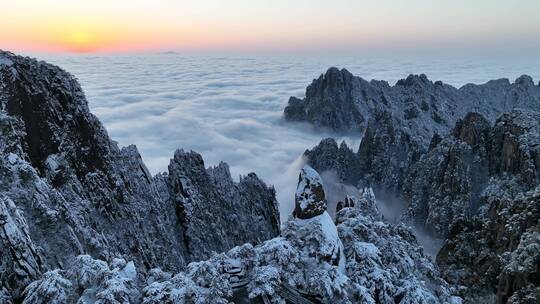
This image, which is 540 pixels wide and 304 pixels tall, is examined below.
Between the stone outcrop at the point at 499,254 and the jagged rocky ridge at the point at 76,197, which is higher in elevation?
the jagged rocky ridge at the point at 76,197

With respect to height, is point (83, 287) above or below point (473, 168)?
above

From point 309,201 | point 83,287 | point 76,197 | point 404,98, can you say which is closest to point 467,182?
point 309,201

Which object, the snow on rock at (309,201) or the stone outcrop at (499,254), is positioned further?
the stone outcrop at (499,254)

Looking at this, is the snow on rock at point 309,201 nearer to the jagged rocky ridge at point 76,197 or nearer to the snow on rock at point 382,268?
the snow on rock at point 382,268

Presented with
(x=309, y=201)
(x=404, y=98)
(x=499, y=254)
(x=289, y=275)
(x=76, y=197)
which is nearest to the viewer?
(x=289, y=275)

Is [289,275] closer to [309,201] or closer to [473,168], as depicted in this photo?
[309,201]

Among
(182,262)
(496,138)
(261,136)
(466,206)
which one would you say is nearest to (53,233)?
(182,262)

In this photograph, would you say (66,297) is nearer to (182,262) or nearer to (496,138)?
(182,262)

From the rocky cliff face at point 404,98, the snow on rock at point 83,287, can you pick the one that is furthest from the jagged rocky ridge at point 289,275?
the rocky cliff face at point 404,98
